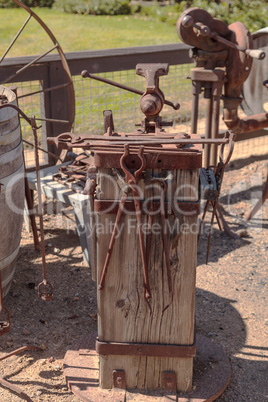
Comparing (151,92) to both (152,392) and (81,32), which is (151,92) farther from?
(81,32)

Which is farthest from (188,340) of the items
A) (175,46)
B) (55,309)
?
(175,46)

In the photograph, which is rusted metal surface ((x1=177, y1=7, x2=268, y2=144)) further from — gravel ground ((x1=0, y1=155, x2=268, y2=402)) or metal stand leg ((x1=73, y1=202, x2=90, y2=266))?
metal stand leg ((x1=73, y1=202, x2=90, y2=266))

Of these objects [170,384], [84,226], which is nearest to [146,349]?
[170,384]

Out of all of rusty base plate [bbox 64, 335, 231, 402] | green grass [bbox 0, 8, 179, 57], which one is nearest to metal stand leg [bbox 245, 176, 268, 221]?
rusty base plate [bbox 64, 335, 231, 402]

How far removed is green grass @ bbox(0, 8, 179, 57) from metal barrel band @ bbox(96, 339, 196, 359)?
1136 centimetres

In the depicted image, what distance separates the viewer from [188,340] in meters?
2.71

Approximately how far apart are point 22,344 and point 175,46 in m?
4.15

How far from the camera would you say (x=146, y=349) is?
2.70 meters

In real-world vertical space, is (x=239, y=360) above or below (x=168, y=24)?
below

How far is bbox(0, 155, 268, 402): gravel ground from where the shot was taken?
3.07 meters

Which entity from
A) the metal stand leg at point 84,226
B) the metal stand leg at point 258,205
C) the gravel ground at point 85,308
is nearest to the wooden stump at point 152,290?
the gravel ground at point 85,308

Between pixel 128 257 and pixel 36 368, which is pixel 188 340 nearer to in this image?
pixel 128 257

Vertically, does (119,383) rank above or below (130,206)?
below

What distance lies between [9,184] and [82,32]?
13.1 metres
